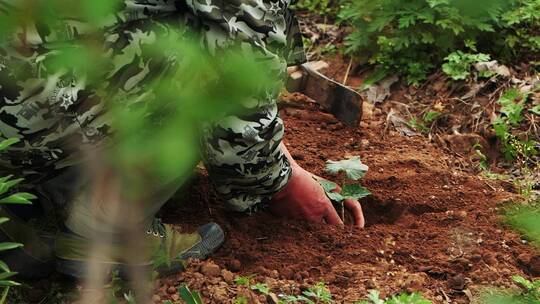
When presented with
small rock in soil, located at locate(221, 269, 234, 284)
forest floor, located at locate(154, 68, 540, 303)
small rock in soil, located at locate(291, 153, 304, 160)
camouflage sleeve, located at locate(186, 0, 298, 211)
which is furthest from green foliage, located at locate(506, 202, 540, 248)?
small rock in soil, located at locate(291, 153, 304, 160)

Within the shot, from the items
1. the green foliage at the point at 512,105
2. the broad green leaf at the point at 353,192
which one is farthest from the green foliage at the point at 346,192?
the green foliage at the point at 512,105

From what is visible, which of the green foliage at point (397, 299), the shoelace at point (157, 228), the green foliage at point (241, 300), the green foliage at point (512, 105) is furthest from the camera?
the green foliage at point (512, 105)

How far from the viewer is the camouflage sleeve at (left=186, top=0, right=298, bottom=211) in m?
1.82

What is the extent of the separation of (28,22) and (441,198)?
2241 mm

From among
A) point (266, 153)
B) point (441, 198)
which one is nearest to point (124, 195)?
point (266, 153)

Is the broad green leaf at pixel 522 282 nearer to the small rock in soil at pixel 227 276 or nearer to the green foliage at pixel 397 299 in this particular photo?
the green foliage at pixel 397 299

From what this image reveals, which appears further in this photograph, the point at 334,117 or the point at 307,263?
the point at 334,117

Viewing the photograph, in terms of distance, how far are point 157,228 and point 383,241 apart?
70 centimetres

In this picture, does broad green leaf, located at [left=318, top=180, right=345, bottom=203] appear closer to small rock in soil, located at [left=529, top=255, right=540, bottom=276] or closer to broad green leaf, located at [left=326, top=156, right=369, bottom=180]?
broad green leaf, located at [left=326, top=156, right=369, bottom=180]

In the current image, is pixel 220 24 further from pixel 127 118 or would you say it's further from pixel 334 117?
pixel 334 117

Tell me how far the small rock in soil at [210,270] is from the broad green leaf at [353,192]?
23.1 inches

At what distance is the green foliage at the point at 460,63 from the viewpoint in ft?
11.8

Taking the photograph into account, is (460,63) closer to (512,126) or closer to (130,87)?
(512,126)

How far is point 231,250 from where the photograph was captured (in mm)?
2484
